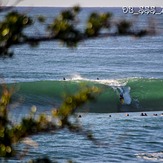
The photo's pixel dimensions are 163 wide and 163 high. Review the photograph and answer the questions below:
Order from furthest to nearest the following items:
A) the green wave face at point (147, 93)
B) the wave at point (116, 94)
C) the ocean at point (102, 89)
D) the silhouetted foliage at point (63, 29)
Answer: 1. the green wave face at point (147, 93)
2. the wave at point (116, 94)
3. the ocean at point (102, 89)
4. the silhouetted foliage at point (63, 29)

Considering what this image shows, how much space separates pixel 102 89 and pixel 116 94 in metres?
28.2

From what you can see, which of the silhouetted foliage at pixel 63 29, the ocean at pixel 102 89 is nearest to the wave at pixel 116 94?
the ocean at pixel 102 89

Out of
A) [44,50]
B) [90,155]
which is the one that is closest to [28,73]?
[44,50]

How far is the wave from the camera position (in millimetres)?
28734

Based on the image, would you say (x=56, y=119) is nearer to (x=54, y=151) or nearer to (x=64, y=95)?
(x=64, y=95)

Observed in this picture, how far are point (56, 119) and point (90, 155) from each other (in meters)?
12.3

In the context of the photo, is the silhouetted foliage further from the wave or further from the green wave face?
the green wave face

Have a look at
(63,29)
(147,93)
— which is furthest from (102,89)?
(147,93)

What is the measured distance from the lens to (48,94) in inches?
1244

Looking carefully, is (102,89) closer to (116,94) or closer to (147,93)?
(116,94)

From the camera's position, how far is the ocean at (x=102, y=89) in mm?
8777

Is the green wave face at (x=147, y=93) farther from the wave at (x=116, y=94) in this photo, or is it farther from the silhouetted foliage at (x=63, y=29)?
the silhouetted foliage at (x=63, y=29)

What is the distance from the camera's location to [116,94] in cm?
3175

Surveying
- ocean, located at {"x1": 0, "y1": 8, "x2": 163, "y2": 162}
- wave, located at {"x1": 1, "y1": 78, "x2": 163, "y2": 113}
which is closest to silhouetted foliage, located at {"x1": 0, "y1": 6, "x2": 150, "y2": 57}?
ocean, located at {"x1": 0, "y1": 8, "x2": 163, "y2": 162}
